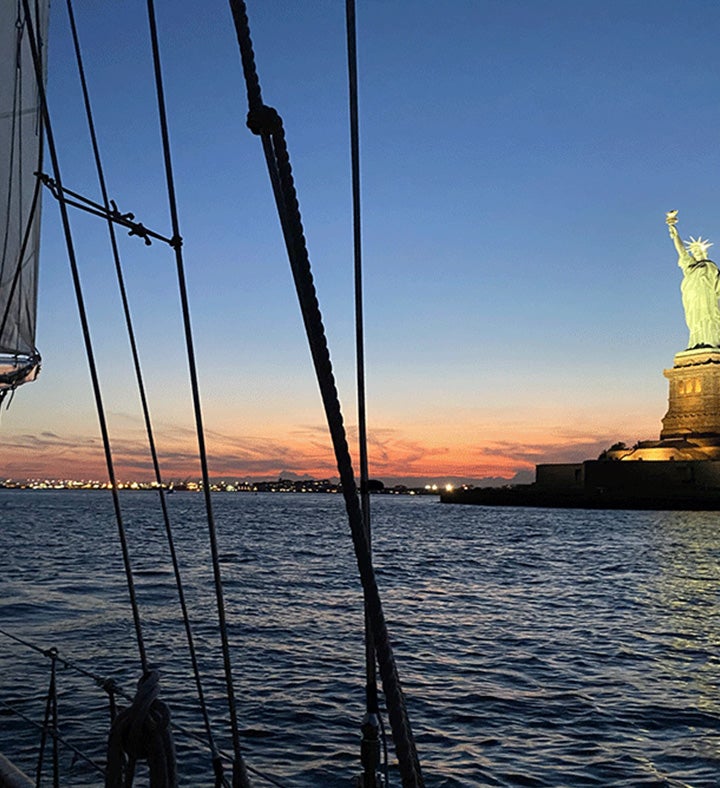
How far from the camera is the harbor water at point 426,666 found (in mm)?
11133

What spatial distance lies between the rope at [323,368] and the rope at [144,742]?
0.82 metres

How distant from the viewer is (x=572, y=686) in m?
15.0

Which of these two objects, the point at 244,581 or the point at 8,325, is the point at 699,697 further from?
the point at 244,581

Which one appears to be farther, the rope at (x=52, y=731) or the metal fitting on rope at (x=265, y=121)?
the rope at (x=52, y=731)

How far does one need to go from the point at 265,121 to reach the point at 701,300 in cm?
8817

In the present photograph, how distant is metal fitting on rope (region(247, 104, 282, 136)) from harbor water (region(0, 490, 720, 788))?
13.4ft

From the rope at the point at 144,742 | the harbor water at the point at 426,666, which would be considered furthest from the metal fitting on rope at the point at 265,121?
the harbor water at the point at 426,666

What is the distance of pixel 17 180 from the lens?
7.59m

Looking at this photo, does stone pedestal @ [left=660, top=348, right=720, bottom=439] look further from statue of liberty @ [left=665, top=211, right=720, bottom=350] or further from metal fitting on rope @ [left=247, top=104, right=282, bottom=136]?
metal fitting on rope @ [left=247, top=104, right=282, bottom=136]

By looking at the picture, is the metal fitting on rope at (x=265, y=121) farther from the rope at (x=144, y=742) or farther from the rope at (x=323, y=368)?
the rope at (x=144, y=742)

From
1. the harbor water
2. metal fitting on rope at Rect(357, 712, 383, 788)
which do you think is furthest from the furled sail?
metal fitting on rope at Rect(357, 712, 383, 788)

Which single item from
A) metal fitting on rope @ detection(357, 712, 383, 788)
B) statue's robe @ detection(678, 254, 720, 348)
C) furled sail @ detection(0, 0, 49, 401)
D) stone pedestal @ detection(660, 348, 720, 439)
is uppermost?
statue's robe @ detection(678, 254, 720, 348)

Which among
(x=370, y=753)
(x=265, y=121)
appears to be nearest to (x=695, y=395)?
(x=370, y=753)

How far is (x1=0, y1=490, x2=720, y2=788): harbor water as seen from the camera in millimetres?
11133
